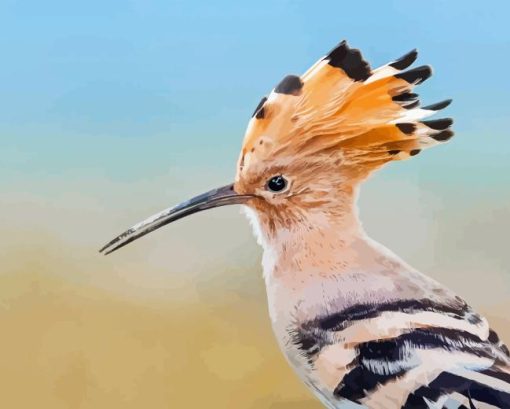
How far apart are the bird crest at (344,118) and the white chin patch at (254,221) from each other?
81mm

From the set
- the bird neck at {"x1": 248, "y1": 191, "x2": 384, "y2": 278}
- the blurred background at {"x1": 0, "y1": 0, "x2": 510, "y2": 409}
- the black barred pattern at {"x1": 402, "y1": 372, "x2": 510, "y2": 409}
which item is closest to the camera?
the black barred pattern at {"x1": 402, "y1": 372, "x2": 510, "y2": 409}

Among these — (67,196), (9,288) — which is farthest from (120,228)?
(9,288)

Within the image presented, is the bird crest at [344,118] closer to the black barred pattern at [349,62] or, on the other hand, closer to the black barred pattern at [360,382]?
the black barred pattern at [349,62]

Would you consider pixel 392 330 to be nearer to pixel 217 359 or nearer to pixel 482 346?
pixel 482 346

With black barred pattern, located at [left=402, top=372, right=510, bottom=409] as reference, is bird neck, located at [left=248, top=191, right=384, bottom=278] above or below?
above

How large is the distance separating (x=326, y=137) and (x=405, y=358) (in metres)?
0.43

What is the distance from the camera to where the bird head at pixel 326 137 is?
1172 millimetres

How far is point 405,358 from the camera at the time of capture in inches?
39.7

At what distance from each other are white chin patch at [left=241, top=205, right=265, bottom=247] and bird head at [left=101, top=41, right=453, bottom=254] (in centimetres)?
2

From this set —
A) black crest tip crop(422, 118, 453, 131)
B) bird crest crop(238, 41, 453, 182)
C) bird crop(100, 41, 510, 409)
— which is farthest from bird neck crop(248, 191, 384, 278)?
black crest tip crop(422, 118, 453, 131)

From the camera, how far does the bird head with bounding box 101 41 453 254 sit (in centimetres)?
117

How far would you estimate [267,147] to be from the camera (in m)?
1.17

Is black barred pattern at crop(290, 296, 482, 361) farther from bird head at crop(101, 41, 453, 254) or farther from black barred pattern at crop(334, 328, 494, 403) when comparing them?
bird head at crop(101, 41, 453, 254)

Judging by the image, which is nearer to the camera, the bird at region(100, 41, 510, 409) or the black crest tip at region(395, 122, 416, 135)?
the bird at region(100, 41, 510, 409)
